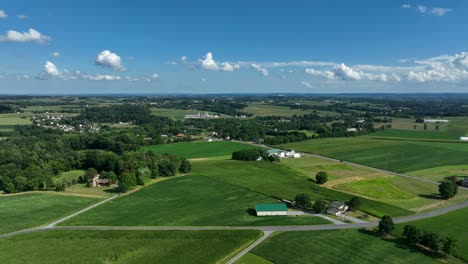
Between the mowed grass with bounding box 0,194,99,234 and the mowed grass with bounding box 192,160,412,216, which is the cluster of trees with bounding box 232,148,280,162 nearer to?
the mowed grass with bounding box 192,160,412,216

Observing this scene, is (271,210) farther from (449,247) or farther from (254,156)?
(254,156)

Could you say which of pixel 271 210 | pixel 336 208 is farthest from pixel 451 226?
pixel 271 210

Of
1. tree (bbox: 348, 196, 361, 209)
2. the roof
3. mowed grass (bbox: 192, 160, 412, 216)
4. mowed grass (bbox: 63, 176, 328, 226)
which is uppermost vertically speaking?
tree (bbox: 348, 196, 361, 209)

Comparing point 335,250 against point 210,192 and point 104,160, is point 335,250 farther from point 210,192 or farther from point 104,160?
point 104,160

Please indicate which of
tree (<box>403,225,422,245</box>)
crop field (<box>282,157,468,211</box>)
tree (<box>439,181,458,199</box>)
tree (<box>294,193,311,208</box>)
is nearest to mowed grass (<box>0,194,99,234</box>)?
tree (<box>294,193,311,208</box>)

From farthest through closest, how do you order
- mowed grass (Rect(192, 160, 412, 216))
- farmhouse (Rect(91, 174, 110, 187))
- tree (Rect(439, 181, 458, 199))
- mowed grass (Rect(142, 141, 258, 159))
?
mowed grass (Rect(142, 141, 258, 159)), farmhouse (Rect(91, 174, 110, 187)), tree (Rect(439, 181, 458, 199)), mowed grass (Rect(192, 160, 412, 216))

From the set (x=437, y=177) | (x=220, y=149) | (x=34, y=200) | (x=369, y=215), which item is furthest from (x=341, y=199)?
(x=220, y=149)

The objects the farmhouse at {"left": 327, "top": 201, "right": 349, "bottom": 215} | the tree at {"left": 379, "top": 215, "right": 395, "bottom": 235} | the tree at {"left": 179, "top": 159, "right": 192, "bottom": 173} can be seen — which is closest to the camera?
the tree at {"left": 379, "top": 215, "right": 395, "bottom": 235}
